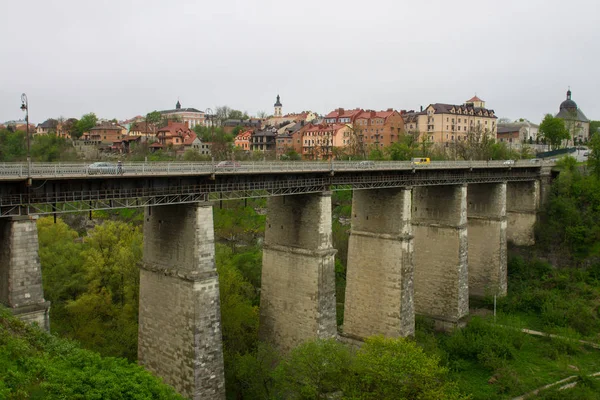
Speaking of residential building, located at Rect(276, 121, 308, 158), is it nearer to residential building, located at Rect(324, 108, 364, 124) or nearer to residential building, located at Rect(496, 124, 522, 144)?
residential building, located at Rect(324, 108, 364, 124)

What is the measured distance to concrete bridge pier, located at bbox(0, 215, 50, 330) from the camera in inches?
781

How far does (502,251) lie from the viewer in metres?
46.4

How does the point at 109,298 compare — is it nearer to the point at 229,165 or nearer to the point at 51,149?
the point at 229,165

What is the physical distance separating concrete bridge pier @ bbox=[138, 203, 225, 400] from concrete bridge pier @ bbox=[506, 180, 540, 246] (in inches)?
1553

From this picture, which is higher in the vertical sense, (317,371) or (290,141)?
(290,141)

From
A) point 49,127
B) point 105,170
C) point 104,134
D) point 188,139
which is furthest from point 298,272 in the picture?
point 49,127

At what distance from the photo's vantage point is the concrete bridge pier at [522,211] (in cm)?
5456

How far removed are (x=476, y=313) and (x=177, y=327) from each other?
27.8m

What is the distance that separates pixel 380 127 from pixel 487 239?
5494cm

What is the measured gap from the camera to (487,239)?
47188 millimetres

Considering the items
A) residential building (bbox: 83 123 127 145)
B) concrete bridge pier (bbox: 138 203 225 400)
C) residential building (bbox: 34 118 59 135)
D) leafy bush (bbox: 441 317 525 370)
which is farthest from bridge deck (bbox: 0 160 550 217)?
residential building (bbox: 34 118 59 135)

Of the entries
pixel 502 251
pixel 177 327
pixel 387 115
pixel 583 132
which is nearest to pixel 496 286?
pixel 502 251

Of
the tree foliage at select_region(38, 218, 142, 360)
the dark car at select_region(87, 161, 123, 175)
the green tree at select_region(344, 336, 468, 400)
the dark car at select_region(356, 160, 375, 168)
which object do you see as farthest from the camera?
the dark car at select_region(356, 160, 375, 168)

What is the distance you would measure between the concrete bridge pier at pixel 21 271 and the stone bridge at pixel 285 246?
0.04 metres
